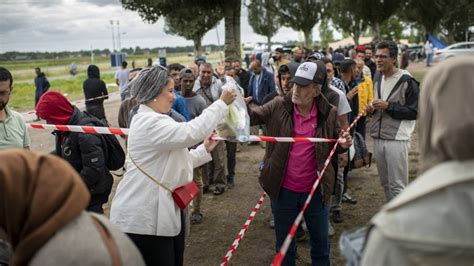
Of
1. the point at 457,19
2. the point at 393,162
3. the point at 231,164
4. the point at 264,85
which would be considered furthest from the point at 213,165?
the point at 457,19

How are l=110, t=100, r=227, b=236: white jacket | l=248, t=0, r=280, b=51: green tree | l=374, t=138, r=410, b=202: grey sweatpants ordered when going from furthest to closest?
l=248, t=0, r=280, b=51: green tree < l=374, t=138, r=410, b=202: grey sweatpants < l=110, t=100, r=227, b=236: white jacket

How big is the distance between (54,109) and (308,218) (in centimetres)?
242

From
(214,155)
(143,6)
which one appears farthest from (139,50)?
(214,155)

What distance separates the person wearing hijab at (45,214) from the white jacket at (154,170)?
1.26m

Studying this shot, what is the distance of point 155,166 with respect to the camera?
2969 mm

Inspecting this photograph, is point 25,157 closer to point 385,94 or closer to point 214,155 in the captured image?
point 385,94

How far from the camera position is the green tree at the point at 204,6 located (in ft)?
56.3

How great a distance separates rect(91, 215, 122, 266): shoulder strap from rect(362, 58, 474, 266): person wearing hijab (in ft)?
3.06

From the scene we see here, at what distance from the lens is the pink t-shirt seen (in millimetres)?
3625

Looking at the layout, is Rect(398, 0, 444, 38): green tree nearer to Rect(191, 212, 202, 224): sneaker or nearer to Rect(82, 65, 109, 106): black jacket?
Rect(82, 65, 109, 106): black jacket

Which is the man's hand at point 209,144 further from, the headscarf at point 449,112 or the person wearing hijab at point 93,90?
the person wearing hijab at point 93,90

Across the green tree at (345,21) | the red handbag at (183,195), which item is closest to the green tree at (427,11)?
the green tree at (345,21)

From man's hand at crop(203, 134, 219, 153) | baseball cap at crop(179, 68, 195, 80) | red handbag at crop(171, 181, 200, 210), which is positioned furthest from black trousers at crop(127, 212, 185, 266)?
baseball cap at crop(179, 68, 195, 80)

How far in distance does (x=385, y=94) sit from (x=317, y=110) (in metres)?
1.61
